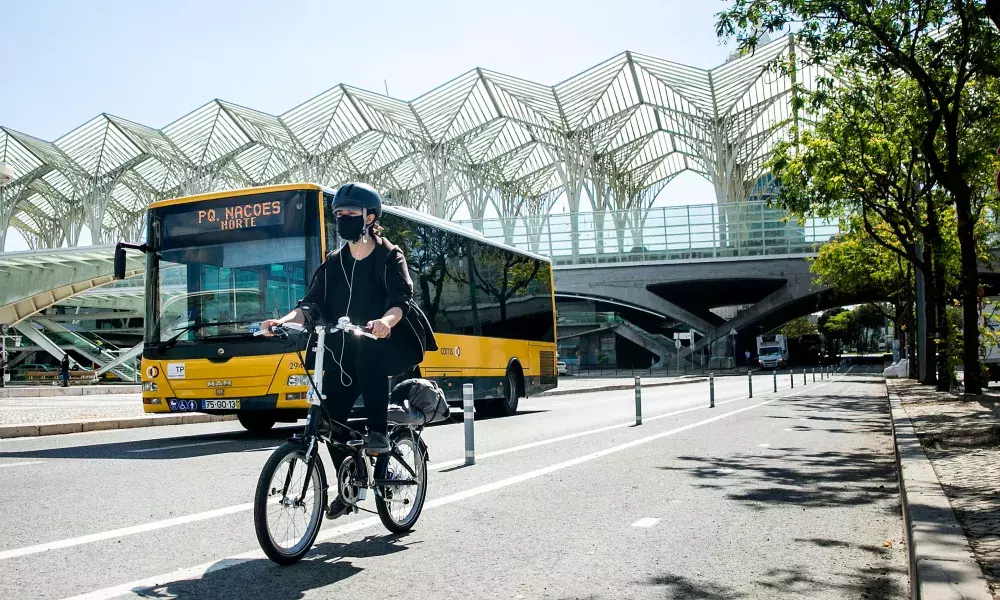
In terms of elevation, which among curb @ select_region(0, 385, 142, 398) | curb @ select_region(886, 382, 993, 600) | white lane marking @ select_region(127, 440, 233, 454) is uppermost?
curb @ select_region(886, 382, 993, 600)

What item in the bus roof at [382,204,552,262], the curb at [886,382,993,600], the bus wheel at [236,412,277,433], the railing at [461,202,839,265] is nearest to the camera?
the curb at [886,382,993,600]

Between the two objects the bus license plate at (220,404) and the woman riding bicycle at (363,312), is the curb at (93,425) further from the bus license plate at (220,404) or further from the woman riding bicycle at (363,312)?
the woman riding bicycle at (363,312)

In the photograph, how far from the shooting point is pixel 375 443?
16.0 ft

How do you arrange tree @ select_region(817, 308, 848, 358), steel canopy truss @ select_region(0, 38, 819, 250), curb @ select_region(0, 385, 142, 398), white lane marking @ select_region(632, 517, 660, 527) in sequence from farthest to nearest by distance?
tree @ select_region(817, 308, 848, 358) → steel canopy truss @ select_region(0, 38, 819, 250) → curb @ select_region(0, 385, 142, 398) → white lane marking @ select_region(632, 517, 660, 527)

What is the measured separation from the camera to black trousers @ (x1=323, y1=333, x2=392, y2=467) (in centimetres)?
484

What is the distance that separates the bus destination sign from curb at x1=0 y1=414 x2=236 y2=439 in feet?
13.6

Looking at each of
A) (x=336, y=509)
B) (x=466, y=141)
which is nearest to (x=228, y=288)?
(x=336, y=509)

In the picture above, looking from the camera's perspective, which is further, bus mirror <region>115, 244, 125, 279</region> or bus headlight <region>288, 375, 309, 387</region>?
bus headlight <region>288, 375, 309, 387</region>

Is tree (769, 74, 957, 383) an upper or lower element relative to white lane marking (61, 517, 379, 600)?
upper

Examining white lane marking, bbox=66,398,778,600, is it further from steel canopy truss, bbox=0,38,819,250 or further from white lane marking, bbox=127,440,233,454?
steel canopy truss, bbox=0,38,819,250

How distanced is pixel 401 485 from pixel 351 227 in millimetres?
1420

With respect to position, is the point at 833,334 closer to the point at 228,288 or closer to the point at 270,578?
the point at 228,288

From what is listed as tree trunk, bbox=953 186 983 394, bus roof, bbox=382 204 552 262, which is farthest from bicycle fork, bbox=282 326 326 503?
tree trunk, bbox=953 186 983 394

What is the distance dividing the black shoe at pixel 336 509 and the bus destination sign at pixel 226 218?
282 inches
